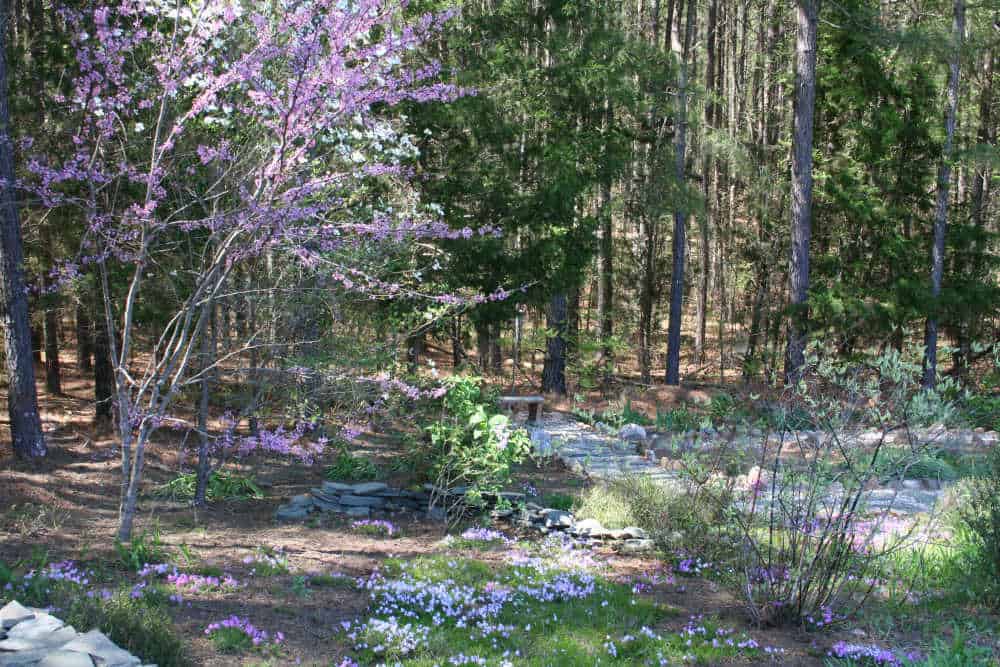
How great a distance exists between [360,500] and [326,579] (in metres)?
2.02

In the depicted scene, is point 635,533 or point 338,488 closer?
point 635,533

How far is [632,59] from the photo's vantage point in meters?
12.6

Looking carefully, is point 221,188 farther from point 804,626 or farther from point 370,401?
point 804,626

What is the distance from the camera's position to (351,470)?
25.1ft

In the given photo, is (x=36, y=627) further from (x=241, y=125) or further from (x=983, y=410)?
(x=983, y=410)

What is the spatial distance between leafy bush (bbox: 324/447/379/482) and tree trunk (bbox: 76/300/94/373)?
4005mm

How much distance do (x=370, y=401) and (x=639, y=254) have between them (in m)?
13.0

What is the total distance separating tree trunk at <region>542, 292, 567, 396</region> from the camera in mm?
13508

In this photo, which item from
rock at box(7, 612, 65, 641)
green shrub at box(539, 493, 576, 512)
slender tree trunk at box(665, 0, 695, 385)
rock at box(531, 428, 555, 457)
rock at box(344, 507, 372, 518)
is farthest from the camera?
slender tree trunk at box(665, 0, 695, 385)

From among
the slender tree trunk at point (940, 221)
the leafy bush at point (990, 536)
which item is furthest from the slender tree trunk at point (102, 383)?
the slender tree trunk at point (940, 221)

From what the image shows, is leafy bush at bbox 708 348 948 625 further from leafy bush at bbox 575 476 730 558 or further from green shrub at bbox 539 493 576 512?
green shrub at bbox 539 493 576 512

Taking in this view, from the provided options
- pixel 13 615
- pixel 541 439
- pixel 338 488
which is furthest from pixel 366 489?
pixel 13 615

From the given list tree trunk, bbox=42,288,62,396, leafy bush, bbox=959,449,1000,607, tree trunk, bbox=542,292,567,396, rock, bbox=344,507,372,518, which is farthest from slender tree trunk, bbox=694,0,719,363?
tree trunk, bbox=42,288,62,396

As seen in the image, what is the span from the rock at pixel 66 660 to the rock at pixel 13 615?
45 centimetres
